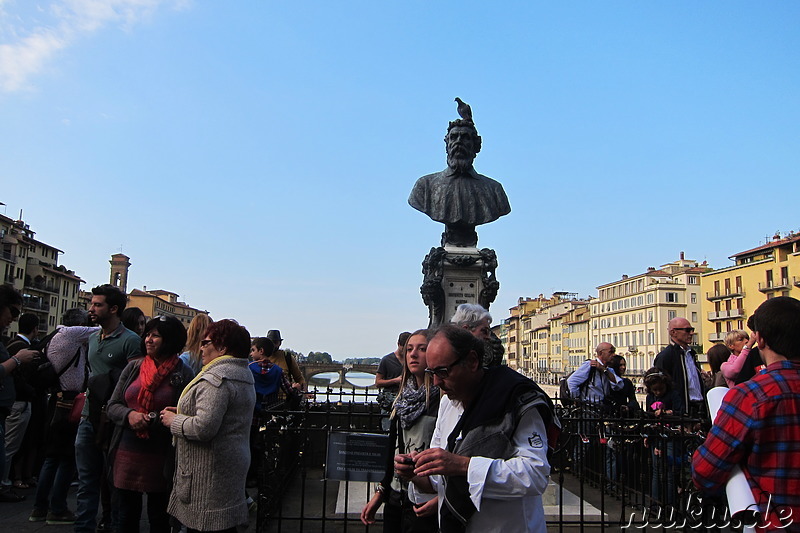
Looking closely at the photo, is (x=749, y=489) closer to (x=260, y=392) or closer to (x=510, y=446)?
(x=510, y=446)

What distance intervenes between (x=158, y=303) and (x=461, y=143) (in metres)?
91.6

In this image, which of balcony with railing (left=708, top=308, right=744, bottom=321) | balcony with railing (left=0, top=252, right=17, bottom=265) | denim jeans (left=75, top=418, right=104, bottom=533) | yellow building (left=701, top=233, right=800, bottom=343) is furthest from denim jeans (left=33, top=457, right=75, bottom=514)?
balcony with railing (left=708, top=308, right=744, bottom=321)

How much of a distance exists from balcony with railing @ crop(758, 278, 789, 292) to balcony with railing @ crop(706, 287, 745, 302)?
3197 millimetres

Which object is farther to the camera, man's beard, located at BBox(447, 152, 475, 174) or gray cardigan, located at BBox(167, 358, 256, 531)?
man's beard, located at BBox(447, 152, 475, 174)

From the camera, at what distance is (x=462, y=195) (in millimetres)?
9938

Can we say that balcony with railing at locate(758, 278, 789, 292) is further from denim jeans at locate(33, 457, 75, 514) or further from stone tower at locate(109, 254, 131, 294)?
stone tower at locate(109, 254, 131, 294)

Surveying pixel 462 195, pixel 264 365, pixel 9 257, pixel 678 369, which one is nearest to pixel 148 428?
pixel 264 365

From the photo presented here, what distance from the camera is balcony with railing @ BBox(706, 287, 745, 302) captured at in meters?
62.9

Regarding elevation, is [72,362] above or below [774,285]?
below

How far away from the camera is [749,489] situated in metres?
2.53

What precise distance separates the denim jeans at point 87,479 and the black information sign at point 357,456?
6.81ft

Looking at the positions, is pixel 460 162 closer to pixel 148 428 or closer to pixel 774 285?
pixel 148 428

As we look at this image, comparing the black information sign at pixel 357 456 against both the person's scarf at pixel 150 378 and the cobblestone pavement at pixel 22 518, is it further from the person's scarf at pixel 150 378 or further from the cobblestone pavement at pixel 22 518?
the cobblestone pavement at pixel 22 518

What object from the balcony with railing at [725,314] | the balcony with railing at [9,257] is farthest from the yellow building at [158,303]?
the balcony with railing at [725,314]
